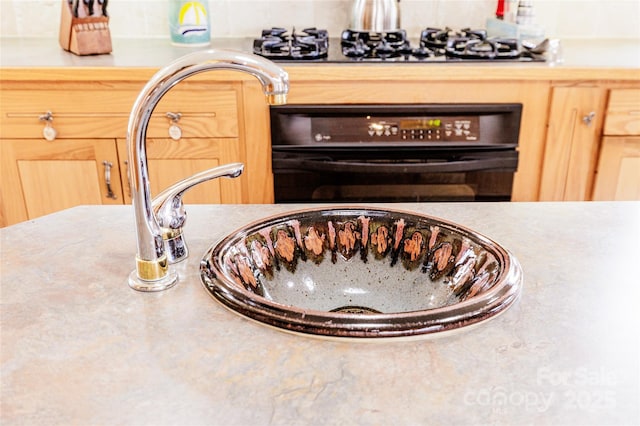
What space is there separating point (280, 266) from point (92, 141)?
132cm

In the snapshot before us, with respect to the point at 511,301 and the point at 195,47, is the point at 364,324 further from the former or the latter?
the point at 195,47

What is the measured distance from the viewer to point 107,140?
207 cm

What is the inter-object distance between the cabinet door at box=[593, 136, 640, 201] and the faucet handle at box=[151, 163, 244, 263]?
163cm

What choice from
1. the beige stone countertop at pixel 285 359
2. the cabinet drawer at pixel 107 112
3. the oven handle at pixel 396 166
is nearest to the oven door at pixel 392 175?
the oven handle at pixel 396 166

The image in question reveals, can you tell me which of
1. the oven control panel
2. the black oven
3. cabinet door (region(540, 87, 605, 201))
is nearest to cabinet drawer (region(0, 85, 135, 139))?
the black oven

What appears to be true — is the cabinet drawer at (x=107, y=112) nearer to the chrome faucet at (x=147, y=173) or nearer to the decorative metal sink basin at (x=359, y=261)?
the decorative metal sink basin at (x=359, y=261)

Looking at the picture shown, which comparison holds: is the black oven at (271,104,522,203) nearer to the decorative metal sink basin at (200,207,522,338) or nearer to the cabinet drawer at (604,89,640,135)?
the cabinet drawer at (604,89,640,135)

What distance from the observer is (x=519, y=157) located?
2.09 meters

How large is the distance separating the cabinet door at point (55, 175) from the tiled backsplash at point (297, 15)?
2.28 ft

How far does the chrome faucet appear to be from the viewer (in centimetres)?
74

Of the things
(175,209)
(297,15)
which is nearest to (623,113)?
(297,15)

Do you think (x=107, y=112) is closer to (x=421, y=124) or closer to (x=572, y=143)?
(x=421, y=124)

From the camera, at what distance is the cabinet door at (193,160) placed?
2.06 meters

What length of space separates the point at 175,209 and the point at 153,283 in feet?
0.40
